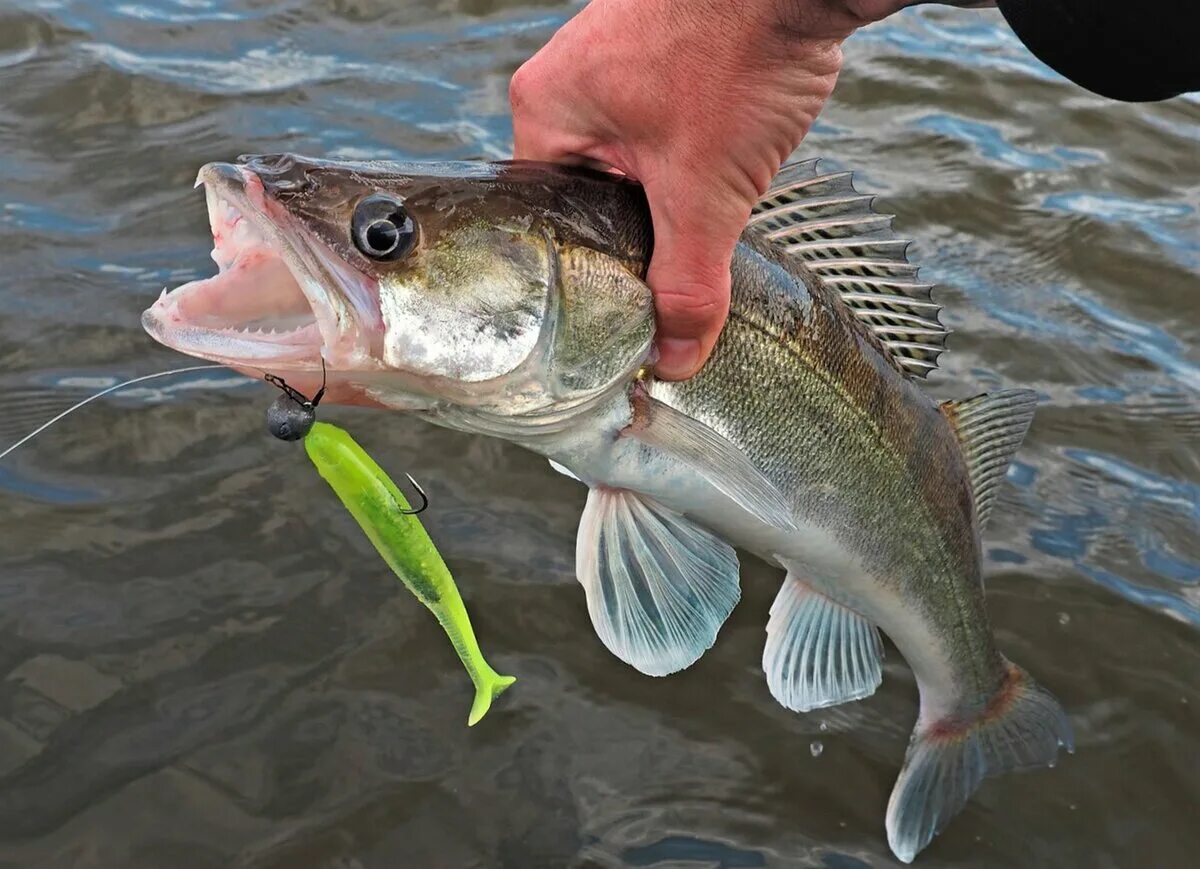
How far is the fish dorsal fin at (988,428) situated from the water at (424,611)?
720 millimetres

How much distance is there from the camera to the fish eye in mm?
1666

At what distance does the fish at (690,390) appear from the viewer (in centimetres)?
167

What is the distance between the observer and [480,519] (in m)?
3.28

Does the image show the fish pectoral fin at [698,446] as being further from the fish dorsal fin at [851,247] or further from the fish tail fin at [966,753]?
the fish tail fin at [966,753]

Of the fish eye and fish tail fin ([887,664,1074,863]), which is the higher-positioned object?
the fish eye

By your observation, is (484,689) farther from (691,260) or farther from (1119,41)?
(1119,41)

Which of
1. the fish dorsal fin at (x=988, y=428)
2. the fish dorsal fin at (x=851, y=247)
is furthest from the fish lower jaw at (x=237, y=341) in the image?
the fish dorsal fin at (x=988, y=428)

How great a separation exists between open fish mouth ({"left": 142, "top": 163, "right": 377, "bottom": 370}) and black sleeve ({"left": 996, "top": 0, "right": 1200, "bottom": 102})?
112 centimetres

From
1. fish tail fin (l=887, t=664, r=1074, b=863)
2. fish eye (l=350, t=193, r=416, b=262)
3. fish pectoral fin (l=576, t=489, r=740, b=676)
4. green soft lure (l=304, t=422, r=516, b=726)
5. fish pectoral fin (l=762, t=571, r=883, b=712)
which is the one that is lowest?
fish tail fin (l=887, t=664, r=1074, b=863)

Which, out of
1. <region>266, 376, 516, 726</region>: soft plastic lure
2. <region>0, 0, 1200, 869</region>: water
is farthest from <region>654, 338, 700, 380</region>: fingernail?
<region>0, 0, 1200, 869</region>: water

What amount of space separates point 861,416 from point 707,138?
2.42ft

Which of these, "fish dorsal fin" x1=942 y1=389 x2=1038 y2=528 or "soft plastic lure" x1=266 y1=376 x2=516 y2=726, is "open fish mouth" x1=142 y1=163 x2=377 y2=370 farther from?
"fish dorsal fin" x1=942 y1=389 x2=1038 y2=528

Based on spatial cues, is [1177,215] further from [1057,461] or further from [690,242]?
[690,242]

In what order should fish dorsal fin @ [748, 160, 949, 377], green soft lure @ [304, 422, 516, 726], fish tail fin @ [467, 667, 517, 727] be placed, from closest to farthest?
1. green soft lure @ [304, 422, 516, 726]
2. fish tail fin @ [467, 667, 517, 727]
3. fish dorsal fin @ [748, 160, 949, 377]
